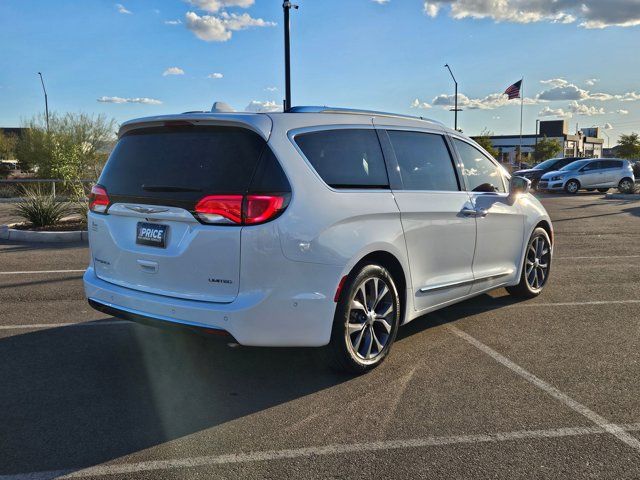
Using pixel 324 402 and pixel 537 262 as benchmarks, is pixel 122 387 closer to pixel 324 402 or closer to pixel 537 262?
pixel 324 402

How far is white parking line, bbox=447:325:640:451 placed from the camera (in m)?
3.47

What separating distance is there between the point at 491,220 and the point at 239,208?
115 inches

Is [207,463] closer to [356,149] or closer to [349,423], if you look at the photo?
[349,423]

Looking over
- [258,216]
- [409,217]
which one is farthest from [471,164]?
[258,216]

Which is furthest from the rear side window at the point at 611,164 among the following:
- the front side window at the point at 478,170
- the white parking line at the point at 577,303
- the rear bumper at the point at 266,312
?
the rear bumper at the point at 266,312

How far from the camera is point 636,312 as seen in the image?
20.5 ft

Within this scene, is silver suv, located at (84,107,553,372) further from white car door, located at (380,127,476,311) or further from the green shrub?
the green shrub

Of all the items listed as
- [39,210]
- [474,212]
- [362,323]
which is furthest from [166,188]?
[39,210]

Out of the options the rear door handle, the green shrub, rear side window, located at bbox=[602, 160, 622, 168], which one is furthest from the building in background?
the rear door handle

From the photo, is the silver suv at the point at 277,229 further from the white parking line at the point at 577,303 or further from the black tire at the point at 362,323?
the white parking line at the point at 577,303

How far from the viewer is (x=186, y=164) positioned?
4.02m

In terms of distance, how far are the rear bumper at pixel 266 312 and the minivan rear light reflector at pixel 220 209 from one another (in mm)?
486

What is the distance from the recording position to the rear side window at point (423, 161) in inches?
194

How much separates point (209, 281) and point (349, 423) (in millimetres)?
1236
